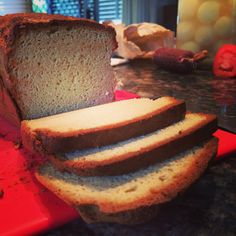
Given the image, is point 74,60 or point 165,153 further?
point 74,60

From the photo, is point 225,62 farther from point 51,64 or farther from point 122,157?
point 122,157

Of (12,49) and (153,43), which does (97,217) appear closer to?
(12,49)

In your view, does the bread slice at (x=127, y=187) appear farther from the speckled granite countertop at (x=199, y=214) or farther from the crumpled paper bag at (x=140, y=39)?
the crumpled paper bag at (x=140, y=39)

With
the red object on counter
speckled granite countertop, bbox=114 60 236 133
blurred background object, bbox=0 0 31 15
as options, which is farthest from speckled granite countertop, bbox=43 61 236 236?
blurred background object, bbox=0 0 31 15

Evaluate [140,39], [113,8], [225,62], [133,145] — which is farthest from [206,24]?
[113,8]

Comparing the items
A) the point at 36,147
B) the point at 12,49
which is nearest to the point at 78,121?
the point at 36,147

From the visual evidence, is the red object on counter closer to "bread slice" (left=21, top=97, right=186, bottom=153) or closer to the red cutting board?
"bread slice" (left=21, top=97, right=186, bottom=153)
